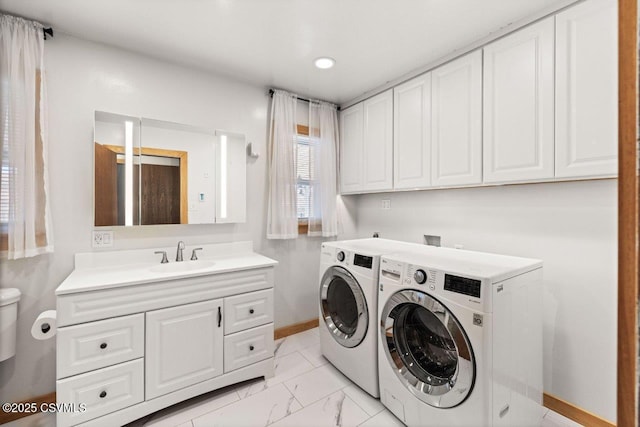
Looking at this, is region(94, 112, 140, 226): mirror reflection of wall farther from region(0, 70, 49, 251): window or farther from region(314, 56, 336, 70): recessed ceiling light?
region(314, 56, 336, 70): recessed ceiling light

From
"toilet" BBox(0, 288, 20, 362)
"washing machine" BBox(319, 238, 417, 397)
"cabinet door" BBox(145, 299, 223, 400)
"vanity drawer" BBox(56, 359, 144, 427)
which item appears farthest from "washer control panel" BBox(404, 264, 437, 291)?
"toilet" BBox(0, 288, 20, 362)

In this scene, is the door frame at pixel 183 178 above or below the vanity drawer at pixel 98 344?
above

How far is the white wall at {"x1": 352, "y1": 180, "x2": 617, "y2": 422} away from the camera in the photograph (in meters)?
1.60

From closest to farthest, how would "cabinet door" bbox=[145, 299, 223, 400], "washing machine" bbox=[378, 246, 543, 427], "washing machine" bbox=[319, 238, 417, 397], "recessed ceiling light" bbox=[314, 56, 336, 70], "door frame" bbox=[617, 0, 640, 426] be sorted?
"door frame" bbox=[617, 0, 640, 426], "washing machine" bbox=[378, 246, 543, 427], "cabinet door" bbox=[145, 299, 223, 400], "washing machine" bbox=[319, 238, 417, 397], "recessed ceiling light" bbox=[314, 56, 336, 70]

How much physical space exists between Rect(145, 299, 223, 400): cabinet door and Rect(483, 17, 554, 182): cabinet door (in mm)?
2114

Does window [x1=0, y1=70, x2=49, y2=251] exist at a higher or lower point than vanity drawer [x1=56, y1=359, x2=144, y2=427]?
higher

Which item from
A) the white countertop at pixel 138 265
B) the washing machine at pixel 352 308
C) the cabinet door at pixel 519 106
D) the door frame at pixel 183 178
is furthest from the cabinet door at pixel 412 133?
the door frame at pixel 183 178

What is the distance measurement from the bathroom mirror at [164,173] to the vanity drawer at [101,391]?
96 centimetres

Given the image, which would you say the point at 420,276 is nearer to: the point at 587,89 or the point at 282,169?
the point at 587,89

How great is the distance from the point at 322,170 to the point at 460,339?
205cm

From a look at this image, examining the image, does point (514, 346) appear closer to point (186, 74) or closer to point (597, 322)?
point (597, 322)

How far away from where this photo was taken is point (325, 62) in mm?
2244

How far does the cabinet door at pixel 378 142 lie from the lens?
260 centimetres

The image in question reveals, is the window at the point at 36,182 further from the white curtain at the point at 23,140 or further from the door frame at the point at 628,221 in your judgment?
the door frame at the point at 628,221
